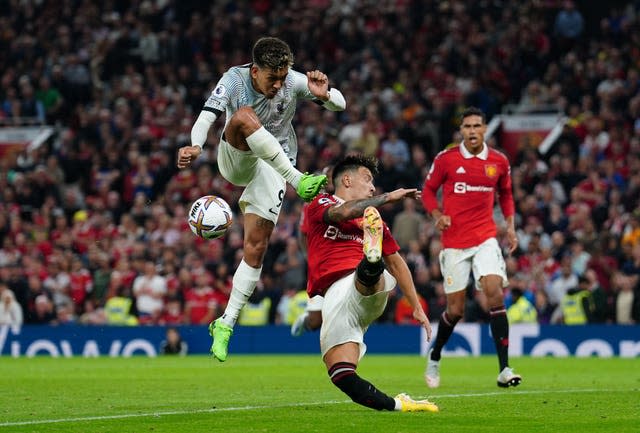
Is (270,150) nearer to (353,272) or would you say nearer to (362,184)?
(362,184)

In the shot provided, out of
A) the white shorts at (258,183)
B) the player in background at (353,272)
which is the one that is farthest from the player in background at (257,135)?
the player in background at (353,272)

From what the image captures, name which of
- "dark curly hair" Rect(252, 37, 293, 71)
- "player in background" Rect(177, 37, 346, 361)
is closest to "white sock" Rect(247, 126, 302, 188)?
"player in background" Rect(177, 37, 346, 361)

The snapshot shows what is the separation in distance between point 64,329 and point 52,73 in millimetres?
9557

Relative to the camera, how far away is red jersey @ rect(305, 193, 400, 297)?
9750 millimetres

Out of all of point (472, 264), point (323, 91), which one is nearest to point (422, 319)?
point (323, 91)

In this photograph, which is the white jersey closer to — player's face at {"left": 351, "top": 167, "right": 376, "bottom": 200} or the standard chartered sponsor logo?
player's face at {"left": 351, "top": 167, "right": 376, "bottom": 200}

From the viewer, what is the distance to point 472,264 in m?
13.1

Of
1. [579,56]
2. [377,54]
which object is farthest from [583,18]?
[377,54]

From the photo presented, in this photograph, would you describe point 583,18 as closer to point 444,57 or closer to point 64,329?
point 444,57

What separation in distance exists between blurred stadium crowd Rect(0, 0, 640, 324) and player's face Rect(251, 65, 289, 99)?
10517 mm

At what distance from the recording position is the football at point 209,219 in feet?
36.3

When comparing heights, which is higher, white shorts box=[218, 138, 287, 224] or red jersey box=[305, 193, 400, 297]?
white shorts box=[218, 138, 287, 224]

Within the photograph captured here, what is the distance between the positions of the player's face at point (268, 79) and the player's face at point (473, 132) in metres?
2.69

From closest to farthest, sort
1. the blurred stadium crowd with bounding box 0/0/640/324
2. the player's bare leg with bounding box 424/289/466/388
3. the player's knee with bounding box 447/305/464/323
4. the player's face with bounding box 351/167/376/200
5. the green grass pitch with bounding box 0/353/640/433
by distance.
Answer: the green grass pitch with bounding box 0/353/640/433, the player's face with bounding box 351/167/376/200, the player's bare leg with bounding box 424/289/466/388, the player's knee with bounding box 447/305/464/323, the blurred stadium crowd with bounding box 0/0/640/324
